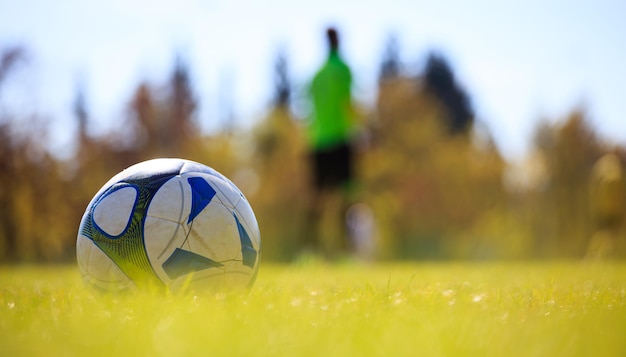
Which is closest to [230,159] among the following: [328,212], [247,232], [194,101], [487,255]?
[194,101]

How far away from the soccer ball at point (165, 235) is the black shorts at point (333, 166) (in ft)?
18.2

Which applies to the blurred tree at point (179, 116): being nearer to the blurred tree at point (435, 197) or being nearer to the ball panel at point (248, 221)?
the blurred tree at point (435, 197)

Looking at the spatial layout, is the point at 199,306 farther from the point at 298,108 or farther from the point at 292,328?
the point at 298,108

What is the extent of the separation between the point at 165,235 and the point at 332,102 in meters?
6.16

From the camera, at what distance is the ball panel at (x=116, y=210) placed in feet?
9.45

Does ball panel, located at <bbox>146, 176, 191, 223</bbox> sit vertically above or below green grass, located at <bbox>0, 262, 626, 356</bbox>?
above

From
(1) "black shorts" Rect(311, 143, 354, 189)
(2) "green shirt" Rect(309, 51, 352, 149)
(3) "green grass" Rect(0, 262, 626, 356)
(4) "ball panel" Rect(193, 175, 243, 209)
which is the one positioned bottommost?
(3) "green grass" Rect(0, 262, 626, 356)

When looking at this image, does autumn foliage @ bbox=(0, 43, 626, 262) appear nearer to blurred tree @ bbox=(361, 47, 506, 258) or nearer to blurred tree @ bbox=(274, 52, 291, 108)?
blurred tree @ bbox=(361, 47, 506, 258)

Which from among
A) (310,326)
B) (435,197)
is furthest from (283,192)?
(310,326)

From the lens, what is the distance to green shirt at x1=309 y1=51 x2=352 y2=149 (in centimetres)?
866

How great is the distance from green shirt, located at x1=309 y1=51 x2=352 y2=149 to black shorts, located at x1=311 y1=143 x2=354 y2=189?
0.12 m

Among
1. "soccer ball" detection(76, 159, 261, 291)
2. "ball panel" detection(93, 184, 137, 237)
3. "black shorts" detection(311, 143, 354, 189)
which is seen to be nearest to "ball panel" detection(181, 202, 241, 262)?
"soccer ball" detection(76, 159, 261, 291)

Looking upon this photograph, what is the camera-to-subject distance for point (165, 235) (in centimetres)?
283

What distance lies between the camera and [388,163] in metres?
22.7
